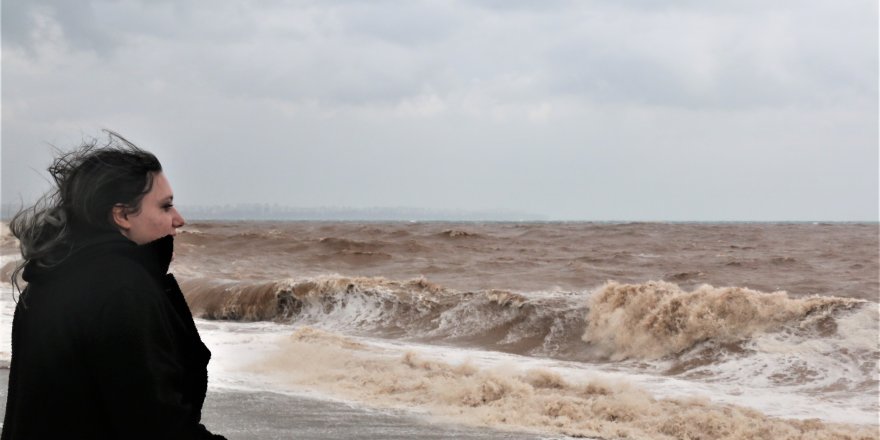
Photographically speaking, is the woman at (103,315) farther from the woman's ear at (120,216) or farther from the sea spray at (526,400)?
the sea spray at (526,400)

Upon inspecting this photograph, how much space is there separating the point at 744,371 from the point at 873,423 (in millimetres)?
2259

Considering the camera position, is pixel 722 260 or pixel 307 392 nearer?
pixel 307 392

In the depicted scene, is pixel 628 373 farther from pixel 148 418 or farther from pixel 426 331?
pixel 148 418

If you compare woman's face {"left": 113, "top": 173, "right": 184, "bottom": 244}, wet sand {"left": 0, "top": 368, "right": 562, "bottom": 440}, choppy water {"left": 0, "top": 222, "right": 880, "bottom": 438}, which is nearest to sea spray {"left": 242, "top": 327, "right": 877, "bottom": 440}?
choppy water {"left": 0, "top": 222, "right": 880, "bottom": 438}

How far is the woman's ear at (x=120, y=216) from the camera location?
1.70 m

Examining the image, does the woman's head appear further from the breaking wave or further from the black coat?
the breaking wave

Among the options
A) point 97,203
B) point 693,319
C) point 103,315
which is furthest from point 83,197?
point 693,319

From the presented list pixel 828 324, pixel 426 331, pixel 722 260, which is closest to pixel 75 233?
pixel 828 324

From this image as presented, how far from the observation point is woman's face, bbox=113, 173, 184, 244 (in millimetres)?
1719

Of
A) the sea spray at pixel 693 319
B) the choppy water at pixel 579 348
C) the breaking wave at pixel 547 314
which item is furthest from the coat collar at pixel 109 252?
the sea spray at pixel 693 319

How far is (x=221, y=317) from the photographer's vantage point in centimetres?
1420

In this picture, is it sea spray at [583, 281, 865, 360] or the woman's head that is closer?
the woman's head

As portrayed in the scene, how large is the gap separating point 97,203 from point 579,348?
31.6ft

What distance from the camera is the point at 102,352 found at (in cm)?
150
